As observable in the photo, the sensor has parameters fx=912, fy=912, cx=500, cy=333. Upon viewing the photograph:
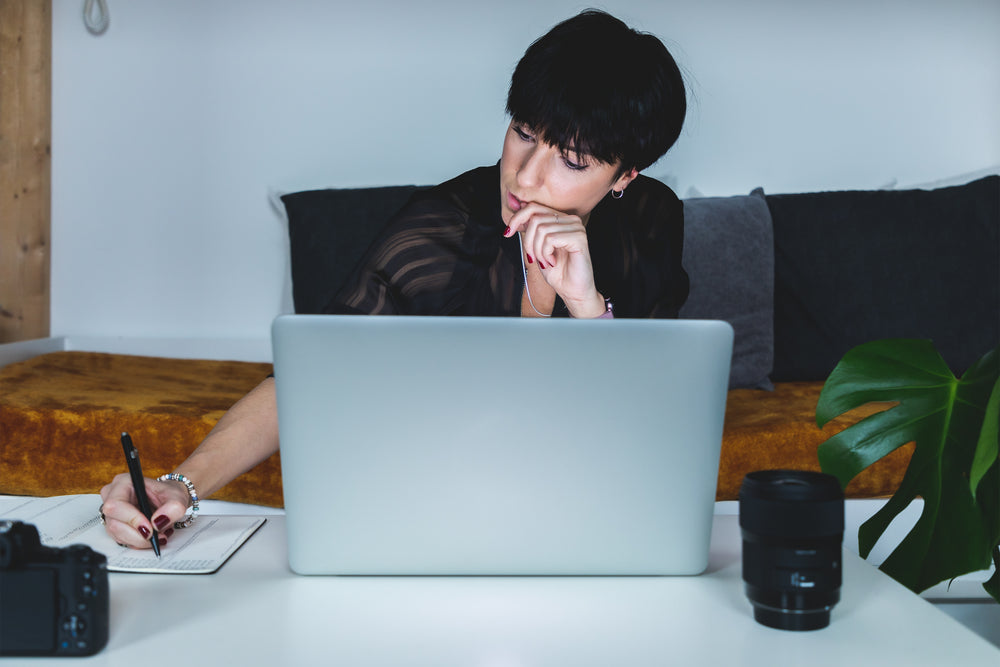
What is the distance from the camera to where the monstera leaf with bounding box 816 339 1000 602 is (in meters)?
0.89

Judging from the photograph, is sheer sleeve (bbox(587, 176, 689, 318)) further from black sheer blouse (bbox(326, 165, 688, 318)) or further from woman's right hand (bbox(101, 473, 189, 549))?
woman's right hand (bbox(101, 473, 189, 549))

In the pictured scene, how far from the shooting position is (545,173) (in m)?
1.31

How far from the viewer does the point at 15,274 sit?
105 inches

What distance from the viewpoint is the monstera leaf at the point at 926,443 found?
2.91ft

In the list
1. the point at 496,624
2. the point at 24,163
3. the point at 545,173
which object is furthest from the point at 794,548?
the point at 24,163

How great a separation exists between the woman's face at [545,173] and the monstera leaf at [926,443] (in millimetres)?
547

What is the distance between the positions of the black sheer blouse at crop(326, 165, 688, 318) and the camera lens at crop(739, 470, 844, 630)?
2.42ft

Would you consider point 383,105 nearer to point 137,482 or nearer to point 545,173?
point 545,173

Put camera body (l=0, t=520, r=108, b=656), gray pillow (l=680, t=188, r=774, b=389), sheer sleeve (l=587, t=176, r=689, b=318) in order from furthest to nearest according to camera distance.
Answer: gray pillow (l=680, t=188, r=774, b=389), sheer sleeve (l=587, t=176, r=689, b=318), camera body (l=0, t=520, r=108, b=656)

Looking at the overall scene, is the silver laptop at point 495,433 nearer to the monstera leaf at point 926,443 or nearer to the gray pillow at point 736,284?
the monstera leaf at point 926,443

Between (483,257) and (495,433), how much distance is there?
0.79 meters

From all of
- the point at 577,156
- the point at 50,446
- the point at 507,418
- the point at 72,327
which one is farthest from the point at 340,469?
the point at 72,327

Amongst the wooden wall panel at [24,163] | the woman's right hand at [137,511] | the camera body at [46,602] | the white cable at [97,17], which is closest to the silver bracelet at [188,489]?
the woman's right hand at [137,511]

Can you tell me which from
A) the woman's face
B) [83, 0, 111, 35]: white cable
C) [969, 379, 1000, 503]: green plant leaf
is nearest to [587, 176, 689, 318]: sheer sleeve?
the woman's face
